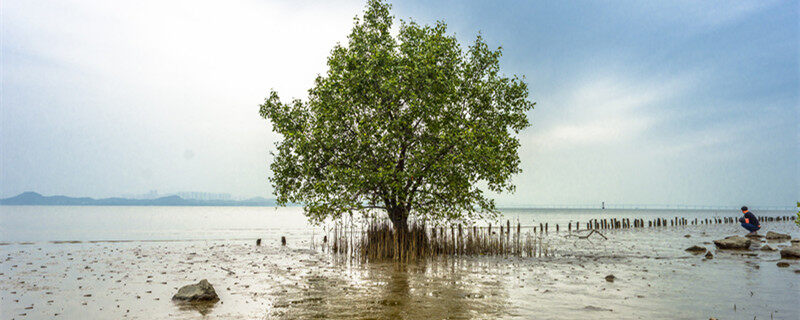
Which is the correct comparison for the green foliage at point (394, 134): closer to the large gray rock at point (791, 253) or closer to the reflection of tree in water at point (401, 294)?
the reflection of tree in water at point (401, 294)

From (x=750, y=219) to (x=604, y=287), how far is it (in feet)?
106

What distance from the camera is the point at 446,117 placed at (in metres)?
21.9

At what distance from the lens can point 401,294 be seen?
12914mm

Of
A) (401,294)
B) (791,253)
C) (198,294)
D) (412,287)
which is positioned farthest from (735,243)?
(198,294)

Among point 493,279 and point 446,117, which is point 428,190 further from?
point 493,279

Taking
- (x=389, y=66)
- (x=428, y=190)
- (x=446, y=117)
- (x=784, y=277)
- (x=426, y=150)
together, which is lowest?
(x=784, y=277)

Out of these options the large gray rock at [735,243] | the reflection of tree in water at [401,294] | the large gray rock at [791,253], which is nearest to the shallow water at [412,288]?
the reflection of tree in water at [401,294]

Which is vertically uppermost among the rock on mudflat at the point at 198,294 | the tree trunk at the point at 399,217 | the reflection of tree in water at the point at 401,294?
the tree trunk at the point at 399,217

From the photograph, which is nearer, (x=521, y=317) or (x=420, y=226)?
(x=521, y=317)

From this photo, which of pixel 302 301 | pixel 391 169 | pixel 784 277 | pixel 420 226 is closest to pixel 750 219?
pixel 784 277

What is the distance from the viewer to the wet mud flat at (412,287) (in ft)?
35.6

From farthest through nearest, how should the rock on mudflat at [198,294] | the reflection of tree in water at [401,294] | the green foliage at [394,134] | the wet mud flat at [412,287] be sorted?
the green foliage at [394,134]
the rock on mudflat at [198,294]
the wet mud flat at [412,287]
the reflection of tree in water at [401,294]

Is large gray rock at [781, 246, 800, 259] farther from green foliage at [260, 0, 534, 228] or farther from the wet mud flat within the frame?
green foliage at [260, 0, 534, 228]

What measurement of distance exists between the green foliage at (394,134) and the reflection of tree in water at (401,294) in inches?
172
